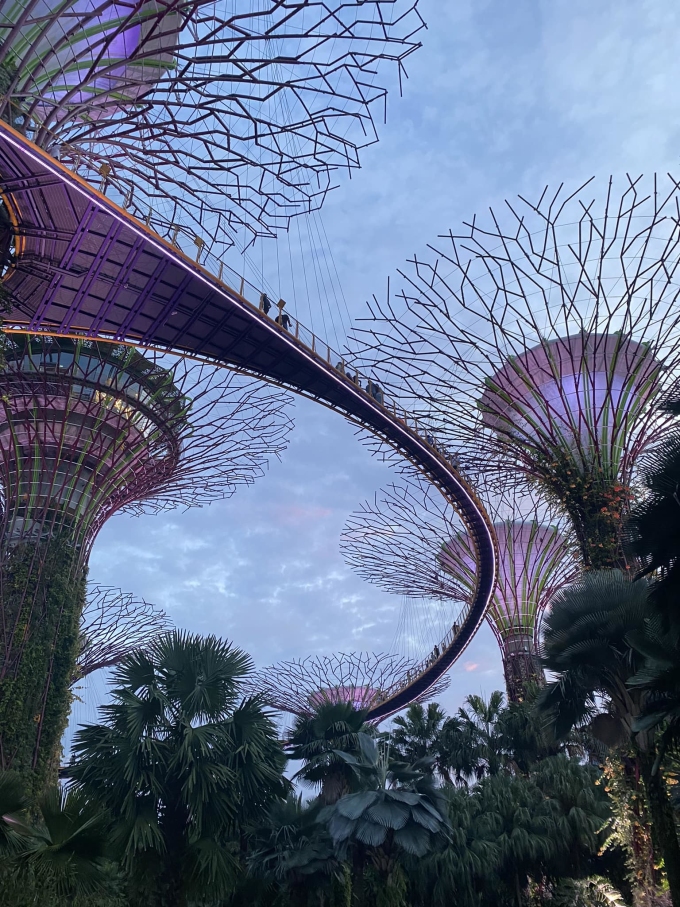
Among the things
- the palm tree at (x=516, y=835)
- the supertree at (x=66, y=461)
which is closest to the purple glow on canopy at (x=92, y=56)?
the supertree at (x=66, y=461)

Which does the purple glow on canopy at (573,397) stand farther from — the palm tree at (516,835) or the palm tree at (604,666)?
the palm tree at (516,835)

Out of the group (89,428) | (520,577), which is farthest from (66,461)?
(520,577)

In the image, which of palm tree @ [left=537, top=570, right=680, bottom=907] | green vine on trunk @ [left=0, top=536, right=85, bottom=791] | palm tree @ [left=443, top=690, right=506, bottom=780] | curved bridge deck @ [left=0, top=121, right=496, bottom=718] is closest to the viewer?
palm tree @ [left=537, top=570, right=680, bottom=907]

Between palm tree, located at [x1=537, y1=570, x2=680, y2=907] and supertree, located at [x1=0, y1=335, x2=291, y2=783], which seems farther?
supertree, located at [x1=0, y1=335, x2=291, y2=783]

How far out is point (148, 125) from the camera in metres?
15.0

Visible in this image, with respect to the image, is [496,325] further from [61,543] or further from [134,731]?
[61,543]

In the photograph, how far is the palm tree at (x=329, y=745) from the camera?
1900 centimetres

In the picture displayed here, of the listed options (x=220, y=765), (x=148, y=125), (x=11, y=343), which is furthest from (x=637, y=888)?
(x=11, y=343)

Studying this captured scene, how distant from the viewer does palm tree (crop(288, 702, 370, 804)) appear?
19.0 m

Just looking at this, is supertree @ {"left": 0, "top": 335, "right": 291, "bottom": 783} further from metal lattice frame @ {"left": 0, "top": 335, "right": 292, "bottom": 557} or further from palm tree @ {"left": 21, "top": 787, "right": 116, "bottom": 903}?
palm tree @ {"left": 21, "top": 787, "right": 116, "bottom": 903}

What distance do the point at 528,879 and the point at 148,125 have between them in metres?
24.4

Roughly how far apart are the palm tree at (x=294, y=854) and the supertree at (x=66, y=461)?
25.7 ft

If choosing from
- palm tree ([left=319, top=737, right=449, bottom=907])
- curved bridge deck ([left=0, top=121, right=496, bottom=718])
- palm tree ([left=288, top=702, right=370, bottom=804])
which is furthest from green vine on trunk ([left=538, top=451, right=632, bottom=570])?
palm tree ([left=288, top=702, right=370, bottom=804])

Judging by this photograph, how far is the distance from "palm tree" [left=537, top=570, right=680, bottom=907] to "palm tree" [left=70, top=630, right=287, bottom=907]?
5785mm
